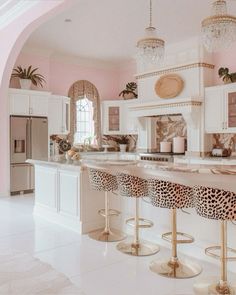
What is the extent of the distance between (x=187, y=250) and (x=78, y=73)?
6.08 meters

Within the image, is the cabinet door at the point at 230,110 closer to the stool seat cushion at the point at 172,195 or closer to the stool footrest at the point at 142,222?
the stool footrest at the point at 142,222

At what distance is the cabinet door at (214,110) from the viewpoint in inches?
237

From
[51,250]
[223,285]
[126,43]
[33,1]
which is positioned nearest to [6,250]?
[51,250]

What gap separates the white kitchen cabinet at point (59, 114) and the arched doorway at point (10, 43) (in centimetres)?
109

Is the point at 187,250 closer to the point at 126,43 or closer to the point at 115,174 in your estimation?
the point at 115,174

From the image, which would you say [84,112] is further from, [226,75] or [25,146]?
[226,75]

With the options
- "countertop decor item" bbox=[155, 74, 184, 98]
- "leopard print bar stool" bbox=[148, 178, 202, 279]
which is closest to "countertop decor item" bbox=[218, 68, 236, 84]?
"countertop decor item" bbox=[155, 74, 184, 98]

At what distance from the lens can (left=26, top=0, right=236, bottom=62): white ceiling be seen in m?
4.95

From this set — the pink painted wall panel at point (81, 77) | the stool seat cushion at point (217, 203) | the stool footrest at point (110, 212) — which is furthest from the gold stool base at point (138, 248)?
the pink painted wall panel at point (81, 77)

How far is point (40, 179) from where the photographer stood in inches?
201

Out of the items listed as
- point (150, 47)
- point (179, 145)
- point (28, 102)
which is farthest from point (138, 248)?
point (28, 102)

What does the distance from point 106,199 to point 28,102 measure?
12.2 ft

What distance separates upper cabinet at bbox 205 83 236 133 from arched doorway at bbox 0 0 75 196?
329 centimetres

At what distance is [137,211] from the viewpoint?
12.0 feet
